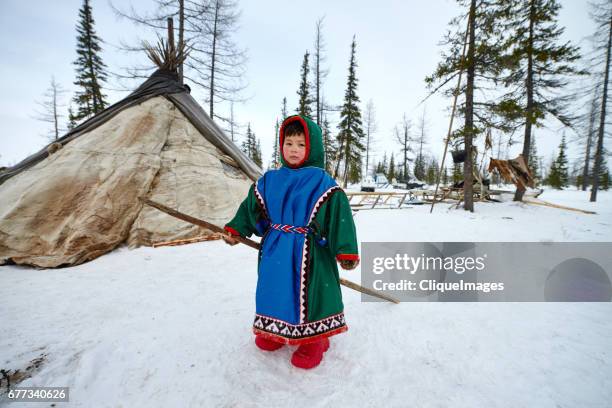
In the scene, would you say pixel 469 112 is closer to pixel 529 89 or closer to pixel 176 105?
pixel 529 89

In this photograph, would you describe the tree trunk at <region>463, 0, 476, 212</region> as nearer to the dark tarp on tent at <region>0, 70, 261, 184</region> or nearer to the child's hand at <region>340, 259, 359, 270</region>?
the dark tarp on tent at <region>0, 70, 261, 184</region>

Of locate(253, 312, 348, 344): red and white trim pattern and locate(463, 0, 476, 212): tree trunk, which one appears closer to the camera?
locate(253, 312, 348, 344): red and white trim pattern

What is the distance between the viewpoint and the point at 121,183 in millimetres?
4137

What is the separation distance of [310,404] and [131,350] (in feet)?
4.71

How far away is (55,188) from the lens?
3.82m

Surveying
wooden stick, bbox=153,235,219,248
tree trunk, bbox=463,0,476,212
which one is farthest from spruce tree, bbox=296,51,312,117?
wooden stick, bbox=153,235,219,248

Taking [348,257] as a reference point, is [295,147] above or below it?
above

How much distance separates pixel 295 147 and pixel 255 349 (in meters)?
1.62

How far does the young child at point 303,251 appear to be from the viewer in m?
1.61

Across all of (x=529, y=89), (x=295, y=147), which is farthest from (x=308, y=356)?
(x=529, y=89)

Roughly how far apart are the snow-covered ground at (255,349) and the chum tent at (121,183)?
587 millimetres

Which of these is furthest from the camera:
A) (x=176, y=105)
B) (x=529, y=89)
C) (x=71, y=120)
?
(x=71, y=120)

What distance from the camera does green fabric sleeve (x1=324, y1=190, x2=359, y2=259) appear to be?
61.3 inches

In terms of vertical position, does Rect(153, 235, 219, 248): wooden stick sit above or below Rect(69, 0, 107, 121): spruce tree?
below
